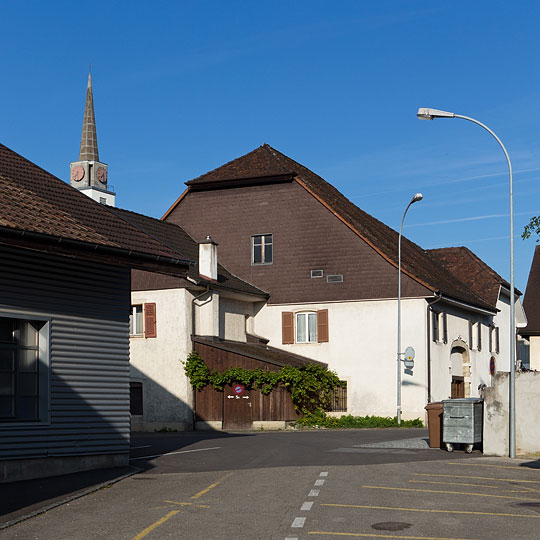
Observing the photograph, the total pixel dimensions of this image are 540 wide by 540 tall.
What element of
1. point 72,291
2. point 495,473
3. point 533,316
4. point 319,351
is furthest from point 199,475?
point 533,316

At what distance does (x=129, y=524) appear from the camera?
1109 centimetres

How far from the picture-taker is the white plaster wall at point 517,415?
20.7 m

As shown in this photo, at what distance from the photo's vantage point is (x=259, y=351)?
38.7 meters

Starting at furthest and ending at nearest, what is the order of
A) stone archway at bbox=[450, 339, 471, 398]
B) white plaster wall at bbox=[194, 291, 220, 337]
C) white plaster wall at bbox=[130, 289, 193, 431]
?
stone archway at bbox=[450, 339, 471, 398] → white plaster wall at bbox=[194, 291, 220, 337] → white plaster wall at bbox=[130, 289, 193, 431]

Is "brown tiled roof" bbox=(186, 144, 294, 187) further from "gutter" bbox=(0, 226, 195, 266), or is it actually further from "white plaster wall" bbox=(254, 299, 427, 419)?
"gutter" bbox=(0, 226, 195, 266)

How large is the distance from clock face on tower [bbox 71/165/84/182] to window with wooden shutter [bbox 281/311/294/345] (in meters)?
115

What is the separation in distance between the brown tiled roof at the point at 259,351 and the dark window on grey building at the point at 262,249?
4.00 metres

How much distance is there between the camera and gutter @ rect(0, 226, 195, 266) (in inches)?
595

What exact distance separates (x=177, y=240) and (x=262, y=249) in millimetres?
4093

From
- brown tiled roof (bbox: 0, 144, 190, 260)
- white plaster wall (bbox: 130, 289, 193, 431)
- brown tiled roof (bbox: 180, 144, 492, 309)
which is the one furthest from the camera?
brown tiled roof (bbox: 180, 144, 492, 309)

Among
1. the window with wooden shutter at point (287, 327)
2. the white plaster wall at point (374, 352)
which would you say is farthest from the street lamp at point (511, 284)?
the window with wooden shutter at point (287, 327)

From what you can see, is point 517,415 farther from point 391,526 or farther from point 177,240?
point 177,240

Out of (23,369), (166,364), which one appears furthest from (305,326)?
(23,369)

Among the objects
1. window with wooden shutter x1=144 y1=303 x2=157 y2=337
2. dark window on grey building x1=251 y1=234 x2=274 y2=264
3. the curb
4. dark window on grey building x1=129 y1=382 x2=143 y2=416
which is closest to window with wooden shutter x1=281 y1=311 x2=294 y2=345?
dark window on grey building x1=251 y1=234 x2=274 y2=264
